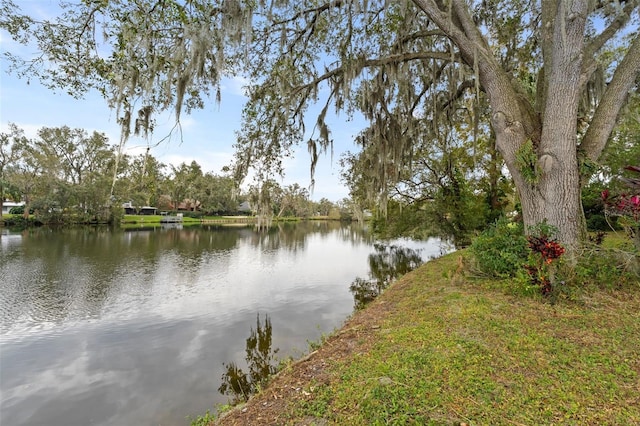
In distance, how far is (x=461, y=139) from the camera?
1152 centimetres

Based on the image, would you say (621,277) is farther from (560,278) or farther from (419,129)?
(419,129)

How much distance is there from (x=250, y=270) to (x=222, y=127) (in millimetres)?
6467

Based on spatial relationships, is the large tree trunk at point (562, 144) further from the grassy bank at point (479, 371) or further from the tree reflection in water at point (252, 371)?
the tree reflection in water at point (252, 371)

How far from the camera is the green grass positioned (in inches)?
74.4

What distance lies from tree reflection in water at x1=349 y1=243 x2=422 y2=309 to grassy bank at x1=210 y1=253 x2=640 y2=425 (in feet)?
12.2

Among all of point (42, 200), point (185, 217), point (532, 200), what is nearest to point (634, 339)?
point (532, 200)

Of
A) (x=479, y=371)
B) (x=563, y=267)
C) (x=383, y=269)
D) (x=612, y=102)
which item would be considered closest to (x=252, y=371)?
(x=479, y=371)

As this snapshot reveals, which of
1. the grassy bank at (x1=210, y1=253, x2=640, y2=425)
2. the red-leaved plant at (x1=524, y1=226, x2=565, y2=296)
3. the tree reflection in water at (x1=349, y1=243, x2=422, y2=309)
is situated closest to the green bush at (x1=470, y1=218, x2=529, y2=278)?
the red-leaved plant at (x1=524, y1=226, x2=565, y2=296)

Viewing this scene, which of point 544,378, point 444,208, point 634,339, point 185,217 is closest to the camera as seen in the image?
point 544,378

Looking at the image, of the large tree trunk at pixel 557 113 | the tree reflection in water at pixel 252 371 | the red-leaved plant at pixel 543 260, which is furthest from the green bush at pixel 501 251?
the tree reflection in water at pixel 252 371

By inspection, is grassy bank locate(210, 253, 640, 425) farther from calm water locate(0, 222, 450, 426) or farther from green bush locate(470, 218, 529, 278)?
calm water locate(0, 222, 450, 426)

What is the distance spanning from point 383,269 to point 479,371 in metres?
9.41

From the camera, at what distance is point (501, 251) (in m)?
4.57

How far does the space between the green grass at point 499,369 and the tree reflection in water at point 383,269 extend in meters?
3.86
